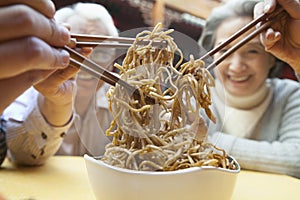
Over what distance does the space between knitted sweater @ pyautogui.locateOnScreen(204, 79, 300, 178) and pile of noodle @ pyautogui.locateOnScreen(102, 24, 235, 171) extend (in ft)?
1.34

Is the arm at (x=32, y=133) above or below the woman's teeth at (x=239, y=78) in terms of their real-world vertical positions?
below

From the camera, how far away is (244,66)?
59.6 inches

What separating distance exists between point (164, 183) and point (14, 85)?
236 millimetres

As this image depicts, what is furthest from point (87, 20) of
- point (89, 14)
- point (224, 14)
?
point (224, 14)

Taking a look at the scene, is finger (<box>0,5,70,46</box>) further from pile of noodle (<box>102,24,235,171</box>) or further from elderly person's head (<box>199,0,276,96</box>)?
elderly person's head (<box>199,0,276,96</box>)

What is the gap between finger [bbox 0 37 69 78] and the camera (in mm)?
399

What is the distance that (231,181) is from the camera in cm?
55

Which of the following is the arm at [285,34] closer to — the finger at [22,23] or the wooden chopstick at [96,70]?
the wooden chopstick at [96,70]

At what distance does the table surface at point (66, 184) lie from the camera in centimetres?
69

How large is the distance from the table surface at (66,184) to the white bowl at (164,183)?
0.18m

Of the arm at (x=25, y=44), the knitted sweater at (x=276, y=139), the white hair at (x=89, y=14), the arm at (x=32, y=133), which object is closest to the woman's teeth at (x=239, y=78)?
the knitted sweater at (x=276, y=139)

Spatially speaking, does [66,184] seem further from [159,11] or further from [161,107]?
[159,11]

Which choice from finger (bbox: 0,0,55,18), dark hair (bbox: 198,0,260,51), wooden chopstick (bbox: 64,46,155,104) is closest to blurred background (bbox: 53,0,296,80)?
dark hair (bbox: 198,0,260,51)

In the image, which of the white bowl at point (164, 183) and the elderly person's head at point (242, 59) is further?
the elderly person's head at point (242, 59)
